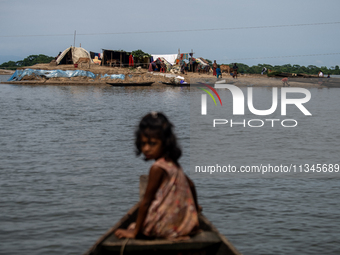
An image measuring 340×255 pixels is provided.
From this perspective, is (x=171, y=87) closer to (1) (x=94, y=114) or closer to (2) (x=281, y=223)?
(1) (x=94, y=114)

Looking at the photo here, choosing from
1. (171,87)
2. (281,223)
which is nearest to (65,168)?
(281,223)

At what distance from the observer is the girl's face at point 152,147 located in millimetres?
2735

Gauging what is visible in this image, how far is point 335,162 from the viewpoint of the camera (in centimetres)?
823

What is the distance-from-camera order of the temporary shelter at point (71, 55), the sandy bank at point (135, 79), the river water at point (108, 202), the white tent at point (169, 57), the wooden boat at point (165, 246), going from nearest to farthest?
the wooden boat at point (165, 246)
the river water at point (108, 202)
the sandy bank at point (135, 79)
the temporary shelter at point (71, 55)
the white tent at point (169, 57)

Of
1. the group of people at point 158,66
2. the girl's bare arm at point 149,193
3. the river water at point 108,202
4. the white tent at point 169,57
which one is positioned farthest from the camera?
the white tent at point 169,57

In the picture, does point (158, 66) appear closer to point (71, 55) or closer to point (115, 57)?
point (115, 57)

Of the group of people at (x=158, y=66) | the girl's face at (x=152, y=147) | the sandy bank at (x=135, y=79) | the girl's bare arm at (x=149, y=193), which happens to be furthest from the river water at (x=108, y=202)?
the group of people at (x=158, y=66)

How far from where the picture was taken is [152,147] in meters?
2.75

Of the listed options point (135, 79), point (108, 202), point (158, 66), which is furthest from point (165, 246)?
point (158, 66)

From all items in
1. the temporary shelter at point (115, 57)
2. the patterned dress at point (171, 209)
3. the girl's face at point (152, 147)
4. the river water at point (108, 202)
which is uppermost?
the temporary shelter at point (115, 57)

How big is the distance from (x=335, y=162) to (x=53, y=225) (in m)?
5.83

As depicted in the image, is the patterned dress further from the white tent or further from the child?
the white tent

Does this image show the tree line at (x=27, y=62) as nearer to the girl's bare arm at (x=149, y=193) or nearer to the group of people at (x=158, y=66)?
the group of people at (x=158, y=66)

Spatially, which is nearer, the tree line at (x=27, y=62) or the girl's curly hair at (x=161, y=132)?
the girl's curly hair at (x=161, y=132)
